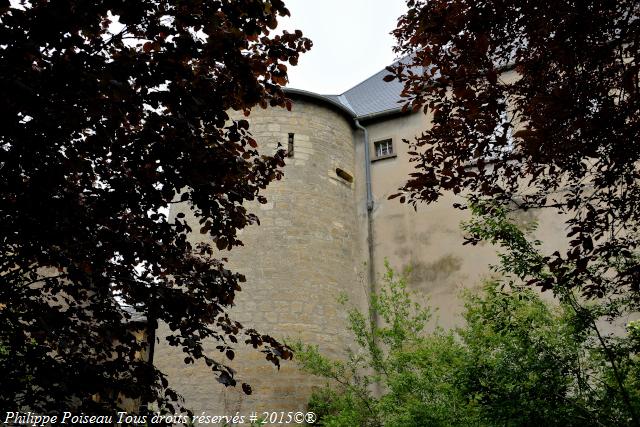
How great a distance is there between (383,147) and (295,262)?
381cm

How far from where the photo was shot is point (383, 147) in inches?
444

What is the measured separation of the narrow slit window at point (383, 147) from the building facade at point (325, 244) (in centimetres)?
2

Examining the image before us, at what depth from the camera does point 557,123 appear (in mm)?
3029

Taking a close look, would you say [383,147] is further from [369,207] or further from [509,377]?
[509,377]

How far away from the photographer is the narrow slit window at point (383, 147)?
1114cm

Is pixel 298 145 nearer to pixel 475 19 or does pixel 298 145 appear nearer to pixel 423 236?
pixel 423 236

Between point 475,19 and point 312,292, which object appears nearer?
point 475,19

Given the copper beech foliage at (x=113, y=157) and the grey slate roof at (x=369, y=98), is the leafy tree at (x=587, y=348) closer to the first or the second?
the copper beech foliage at (x=113, y=157)

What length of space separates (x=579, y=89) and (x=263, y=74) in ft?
6.24

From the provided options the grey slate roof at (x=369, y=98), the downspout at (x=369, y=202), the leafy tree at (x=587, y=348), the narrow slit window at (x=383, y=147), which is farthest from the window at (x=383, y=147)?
the leafy tree at (x=587, y=348)

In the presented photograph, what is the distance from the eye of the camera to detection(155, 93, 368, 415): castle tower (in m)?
7.84

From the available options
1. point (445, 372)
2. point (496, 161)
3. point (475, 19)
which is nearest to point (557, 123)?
point (496, 161)

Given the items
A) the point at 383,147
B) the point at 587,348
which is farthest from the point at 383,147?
the point at 587,348

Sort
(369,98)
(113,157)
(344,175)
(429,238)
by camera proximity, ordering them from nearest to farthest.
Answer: (113,157)
(429,238)
(344,175)
(369,98)
